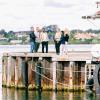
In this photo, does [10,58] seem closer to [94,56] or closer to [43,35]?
[43,35]

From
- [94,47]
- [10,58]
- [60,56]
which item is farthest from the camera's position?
[10,58]

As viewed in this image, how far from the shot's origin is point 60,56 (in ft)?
167

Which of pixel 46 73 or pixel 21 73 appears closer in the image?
pixel 46 73

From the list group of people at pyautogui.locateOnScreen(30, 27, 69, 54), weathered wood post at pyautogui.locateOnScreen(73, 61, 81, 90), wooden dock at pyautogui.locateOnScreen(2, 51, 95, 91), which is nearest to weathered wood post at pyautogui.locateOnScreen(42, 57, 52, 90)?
wooden dock at pyautogui.locateOnScreen(2, 51, 95, 91)

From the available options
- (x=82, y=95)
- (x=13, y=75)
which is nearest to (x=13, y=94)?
(x=13, y=75)

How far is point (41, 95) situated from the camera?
51.6 meters

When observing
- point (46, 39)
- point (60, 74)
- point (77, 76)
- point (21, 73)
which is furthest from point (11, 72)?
point (77, 76)

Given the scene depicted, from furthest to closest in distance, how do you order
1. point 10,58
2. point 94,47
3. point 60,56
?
point 10,58 → point 60,56 → point 94,47

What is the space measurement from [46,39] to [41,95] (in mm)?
4327

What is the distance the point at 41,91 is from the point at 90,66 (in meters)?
4.64

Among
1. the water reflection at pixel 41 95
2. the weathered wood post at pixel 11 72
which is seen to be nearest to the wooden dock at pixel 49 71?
the weathered wood post at pixel 11 72

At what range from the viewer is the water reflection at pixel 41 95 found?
4953cm

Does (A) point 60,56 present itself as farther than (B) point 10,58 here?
No

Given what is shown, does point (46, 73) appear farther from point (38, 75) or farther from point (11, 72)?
point (11, 72)
